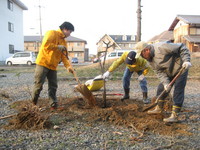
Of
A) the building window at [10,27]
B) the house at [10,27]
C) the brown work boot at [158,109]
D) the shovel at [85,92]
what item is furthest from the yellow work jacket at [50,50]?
the building window at [10,27]

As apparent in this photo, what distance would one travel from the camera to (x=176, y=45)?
3.11 m

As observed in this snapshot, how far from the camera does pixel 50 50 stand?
11.7 ft

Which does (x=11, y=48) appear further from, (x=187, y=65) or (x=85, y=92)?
(x=187, y=65)

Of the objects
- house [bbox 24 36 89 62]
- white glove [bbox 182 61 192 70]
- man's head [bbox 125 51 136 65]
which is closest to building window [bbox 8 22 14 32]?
house [bbox 24 36 89 62]

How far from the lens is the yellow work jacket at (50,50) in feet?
11.5

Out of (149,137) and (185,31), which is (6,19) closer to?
(185,31)

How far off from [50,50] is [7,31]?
907 inches

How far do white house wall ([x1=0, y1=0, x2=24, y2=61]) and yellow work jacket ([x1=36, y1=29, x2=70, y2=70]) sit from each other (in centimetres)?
2122

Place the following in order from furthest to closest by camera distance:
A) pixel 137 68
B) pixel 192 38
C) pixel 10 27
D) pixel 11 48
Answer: pixel 11 48 → pixel 10 27 → pixel 192 38 → pixel 137 68

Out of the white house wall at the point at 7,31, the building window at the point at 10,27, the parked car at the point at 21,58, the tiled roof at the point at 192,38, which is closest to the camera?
the parked car at the point at 21,58

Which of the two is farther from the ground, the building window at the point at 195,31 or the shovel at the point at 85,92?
the building window at the point at 195,31

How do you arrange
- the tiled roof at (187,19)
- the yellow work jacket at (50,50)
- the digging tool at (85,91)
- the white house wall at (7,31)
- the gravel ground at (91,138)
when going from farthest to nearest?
the tiled roof at (187,19) < the white house wall at (7,31) < the digging tool at (85,91) < the yellow work jacket at (50,50) < the gravel ground at (91,138)

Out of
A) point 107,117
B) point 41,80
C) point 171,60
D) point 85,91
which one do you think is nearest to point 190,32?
point 171,60

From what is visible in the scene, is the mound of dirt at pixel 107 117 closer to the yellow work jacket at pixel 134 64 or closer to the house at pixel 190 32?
the yellow work jacket at pixel 134 64
